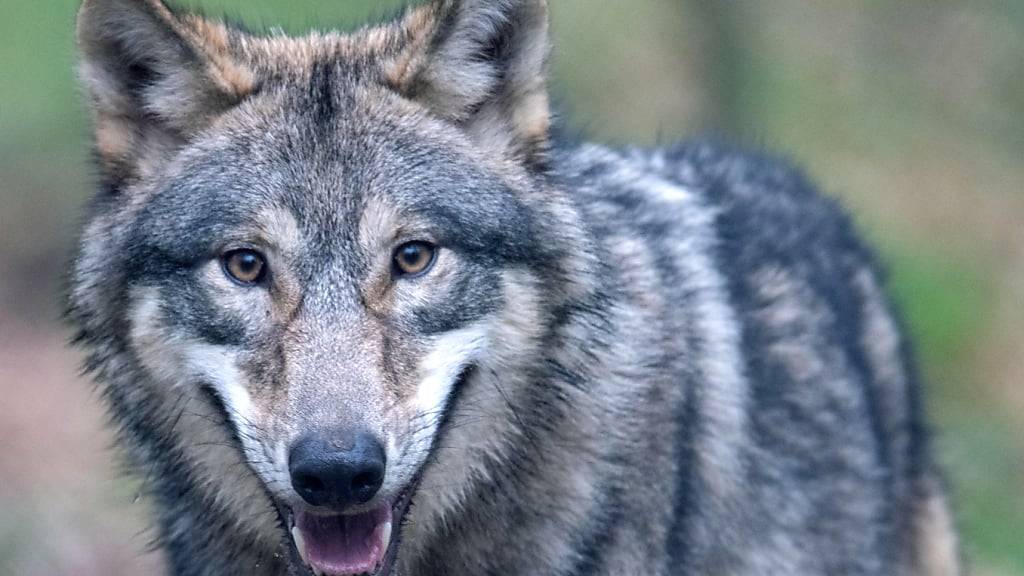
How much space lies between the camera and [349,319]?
12.0ft

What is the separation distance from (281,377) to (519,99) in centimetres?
118

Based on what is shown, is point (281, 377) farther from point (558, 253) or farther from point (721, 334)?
point (721, 334)

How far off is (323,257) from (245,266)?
225 millimetres

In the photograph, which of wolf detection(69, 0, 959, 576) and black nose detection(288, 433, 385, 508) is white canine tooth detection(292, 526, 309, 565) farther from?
black nose detection(288, 433, 385, 508)

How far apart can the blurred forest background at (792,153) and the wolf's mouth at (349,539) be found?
433 cm

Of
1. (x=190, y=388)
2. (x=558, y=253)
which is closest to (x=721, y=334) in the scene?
(x=558, y=253)

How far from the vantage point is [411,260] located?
3.80 metres

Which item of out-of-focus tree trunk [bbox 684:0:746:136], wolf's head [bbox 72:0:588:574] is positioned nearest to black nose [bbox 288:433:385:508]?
wolf's head [bbox 72:0:588:574]

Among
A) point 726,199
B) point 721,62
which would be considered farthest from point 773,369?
point 721,62

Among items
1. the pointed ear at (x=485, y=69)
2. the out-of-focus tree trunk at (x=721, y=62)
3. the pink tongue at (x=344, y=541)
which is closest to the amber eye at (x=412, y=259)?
the pointed ear at (x=485, y=69)

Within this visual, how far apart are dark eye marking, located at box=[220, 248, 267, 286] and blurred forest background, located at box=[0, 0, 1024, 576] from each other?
4.37 meters

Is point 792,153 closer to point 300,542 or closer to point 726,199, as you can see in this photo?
point 726,199

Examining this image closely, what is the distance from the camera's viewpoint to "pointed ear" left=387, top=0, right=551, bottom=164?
13.5 ft

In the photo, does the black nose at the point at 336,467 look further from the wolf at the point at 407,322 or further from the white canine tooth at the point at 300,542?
the white canine tooth at the point at 300,542
